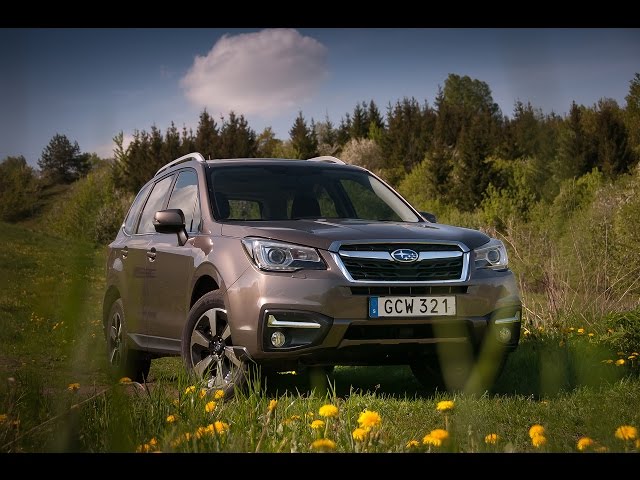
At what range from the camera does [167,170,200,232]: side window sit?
264 inches

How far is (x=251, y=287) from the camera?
18.0 ft

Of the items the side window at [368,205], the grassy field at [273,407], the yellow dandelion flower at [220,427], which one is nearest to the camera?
the grassy field at [273,407]

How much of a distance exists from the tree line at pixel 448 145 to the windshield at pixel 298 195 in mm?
21316

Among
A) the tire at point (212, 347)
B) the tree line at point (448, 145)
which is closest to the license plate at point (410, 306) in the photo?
the tire at point (212, 347)

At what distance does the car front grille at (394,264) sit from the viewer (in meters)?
5.49

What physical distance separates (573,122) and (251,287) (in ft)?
128

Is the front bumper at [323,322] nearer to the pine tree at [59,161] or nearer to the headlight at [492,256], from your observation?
the headlight at [492,256]

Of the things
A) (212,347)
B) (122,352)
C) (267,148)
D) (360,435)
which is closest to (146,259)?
(122,352)

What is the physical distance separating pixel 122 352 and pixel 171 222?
186 cm

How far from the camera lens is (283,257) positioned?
554cm

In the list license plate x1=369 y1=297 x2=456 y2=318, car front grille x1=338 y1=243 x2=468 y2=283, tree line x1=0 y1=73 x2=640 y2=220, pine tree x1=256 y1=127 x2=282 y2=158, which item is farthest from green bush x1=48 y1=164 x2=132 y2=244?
pine tree x1=256 y1=127 x2=282 y2=158

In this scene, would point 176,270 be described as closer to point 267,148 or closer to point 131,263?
point 131,263
